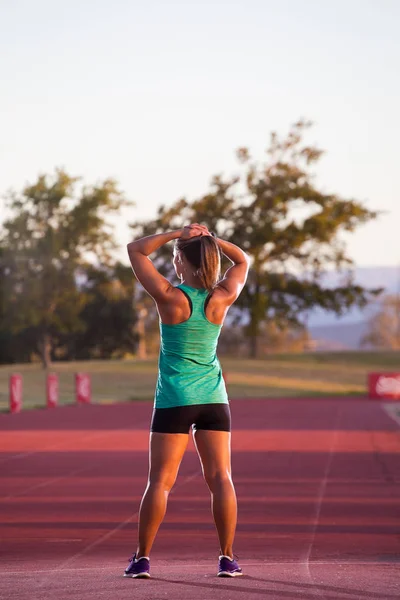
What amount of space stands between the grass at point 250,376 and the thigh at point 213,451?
4099 cm

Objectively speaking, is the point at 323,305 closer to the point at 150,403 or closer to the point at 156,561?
the point at 150,403

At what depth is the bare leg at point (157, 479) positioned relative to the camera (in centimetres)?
799

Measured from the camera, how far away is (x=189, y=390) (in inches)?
314

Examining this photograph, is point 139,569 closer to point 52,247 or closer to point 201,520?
point 201,520

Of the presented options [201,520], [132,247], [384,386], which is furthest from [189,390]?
[384,386]

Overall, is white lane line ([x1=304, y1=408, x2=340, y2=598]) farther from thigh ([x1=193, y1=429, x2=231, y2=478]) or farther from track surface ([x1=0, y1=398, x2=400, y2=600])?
thigh ([x1=193, y1=429, x2=231, y2=478])

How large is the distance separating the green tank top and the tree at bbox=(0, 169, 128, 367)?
2928 inches

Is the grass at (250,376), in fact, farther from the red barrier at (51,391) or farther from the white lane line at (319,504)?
the white lane line at (319,504)

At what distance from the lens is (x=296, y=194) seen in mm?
90125

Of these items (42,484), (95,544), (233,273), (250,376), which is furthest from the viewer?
(250,376)

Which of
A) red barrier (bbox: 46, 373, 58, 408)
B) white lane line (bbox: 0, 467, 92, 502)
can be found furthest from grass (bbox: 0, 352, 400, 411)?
white lane line (bbox: 0, 467, 92, 502)

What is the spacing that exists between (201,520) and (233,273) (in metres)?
4.80

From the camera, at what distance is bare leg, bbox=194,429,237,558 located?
8.05 meters

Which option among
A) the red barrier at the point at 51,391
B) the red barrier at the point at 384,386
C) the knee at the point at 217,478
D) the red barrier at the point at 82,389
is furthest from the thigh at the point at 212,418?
the red barrier at the point at 384,386
